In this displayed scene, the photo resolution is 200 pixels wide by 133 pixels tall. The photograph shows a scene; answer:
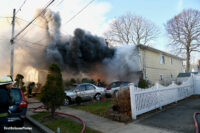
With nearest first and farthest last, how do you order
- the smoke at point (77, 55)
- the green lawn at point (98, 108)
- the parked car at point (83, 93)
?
the green lawn at point (98, 108) → the parked car at point (83, 93) → the smoke at point (77, 55)

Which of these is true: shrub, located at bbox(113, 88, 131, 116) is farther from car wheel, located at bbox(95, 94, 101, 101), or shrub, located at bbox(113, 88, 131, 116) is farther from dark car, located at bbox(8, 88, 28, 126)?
car wheel, located at bbox(95, 94, 101, 101)

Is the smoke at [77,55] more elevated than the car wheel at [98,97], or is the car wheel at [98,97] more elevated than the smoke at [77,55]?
the smoke at [77,55]

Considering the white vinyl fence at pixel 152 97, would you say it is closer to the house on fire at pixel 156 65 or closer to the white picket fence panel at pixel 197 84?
the white picket fence panel at pixel 197 84

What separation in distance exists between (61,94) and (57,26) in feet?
33.3

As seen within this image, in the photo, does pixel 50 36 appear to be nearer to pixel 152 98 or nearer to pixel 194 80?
pixel 152 98

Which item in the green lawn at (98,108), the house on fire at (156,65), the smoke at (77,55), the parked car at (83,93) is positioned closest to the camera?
the green lawn at (98,108)

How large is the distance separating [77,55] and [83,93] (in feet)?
20.9

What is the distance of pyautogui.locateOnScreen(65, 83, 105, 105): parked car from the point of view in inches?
350

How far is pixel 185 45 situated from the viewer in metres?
23.0

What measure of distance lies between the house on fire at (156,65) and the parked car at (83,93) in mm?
7719

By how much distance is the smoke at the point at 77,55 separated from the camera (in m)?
Result: 13.6

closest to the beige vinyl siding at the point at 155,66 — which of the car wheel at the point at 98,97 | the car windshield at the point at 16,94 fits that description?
the car wheel at the point at 98,97

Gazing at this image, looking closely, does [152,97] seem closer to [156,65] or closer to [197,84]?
[197,84]

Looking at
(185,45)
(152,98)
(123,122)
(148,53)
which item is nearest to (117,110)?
(123,122)
